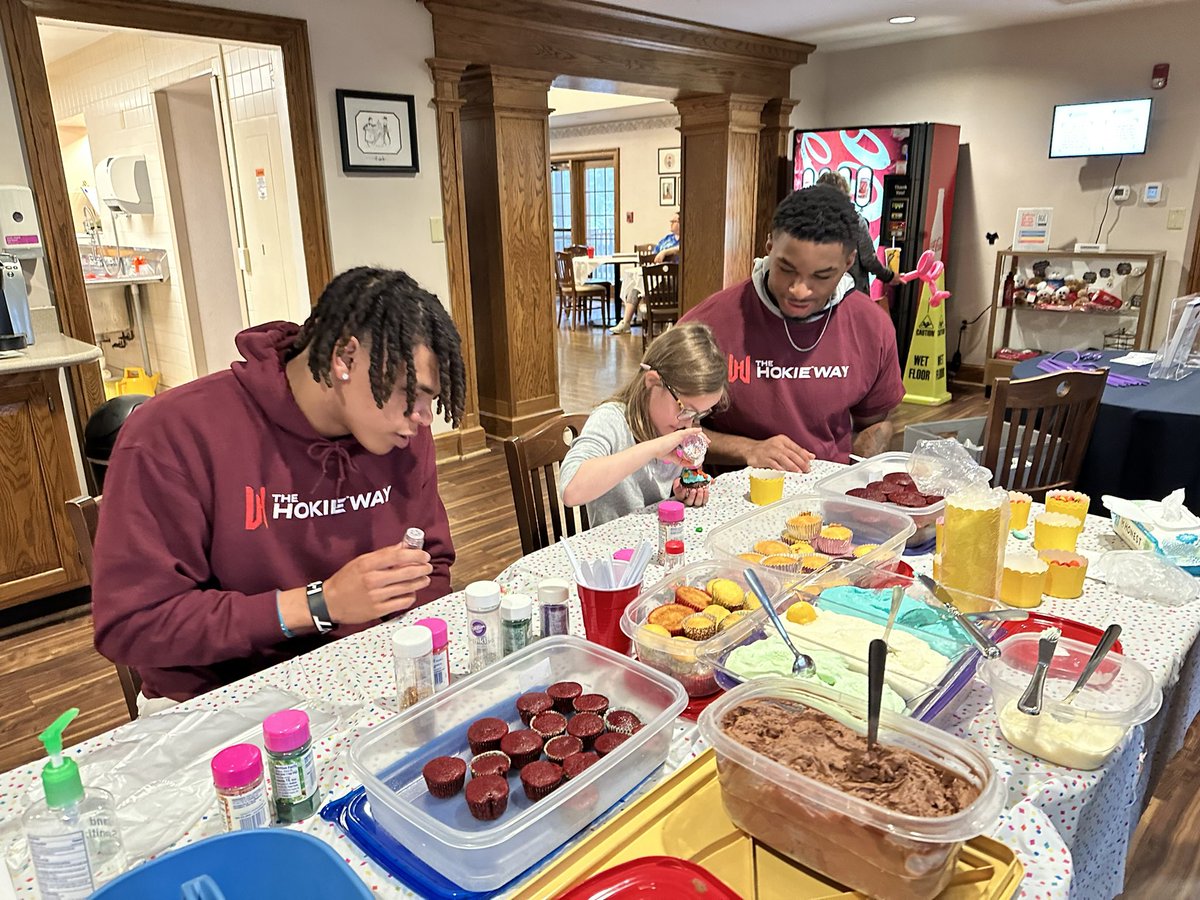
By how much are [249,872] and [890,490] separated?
52.9 inches

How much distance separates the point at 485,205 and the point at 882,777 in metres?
4.36

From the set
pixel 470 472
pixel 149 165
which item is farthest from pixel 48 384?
pixel 149 165

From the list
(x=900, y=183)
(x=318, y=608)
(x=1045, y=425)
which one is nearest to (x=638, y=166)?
(x=900, y=183)

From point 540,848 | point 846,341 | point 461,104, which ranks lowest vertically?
point 540,848

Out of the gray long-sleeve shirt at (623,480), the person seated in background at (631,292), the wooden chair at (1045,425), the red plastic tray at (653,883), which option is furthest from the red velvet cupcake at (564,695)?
the person seated in background at (631,292)

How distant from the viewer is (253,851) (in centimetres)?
75

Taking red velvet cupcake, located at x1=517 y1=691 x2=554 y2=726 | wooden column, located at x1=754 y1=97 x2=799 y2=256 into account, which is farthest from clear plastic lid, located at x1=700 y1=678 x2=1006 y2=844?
wooden column, located at x1=754 y1=97 x2=799 y2=256

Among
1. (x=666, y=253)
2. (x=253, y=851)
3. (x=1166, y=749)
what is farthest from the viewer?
(x=666, y=253)

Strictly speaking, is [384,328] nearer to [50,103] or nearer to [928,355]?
[50,103]

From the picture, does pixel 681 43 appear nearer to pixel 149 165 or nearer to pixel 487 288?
pixel 487 288

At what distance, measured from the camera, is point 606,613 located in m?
1.19

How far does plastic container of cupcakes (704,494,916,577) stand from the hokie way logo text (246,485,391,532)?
0.61 meters

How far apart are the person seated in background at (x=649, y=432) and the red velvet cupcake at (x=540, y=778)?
83cm

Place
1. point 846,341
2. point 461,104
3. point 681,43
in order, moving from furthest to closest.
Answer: point 681,43 → point 461,104 → point 846,341
